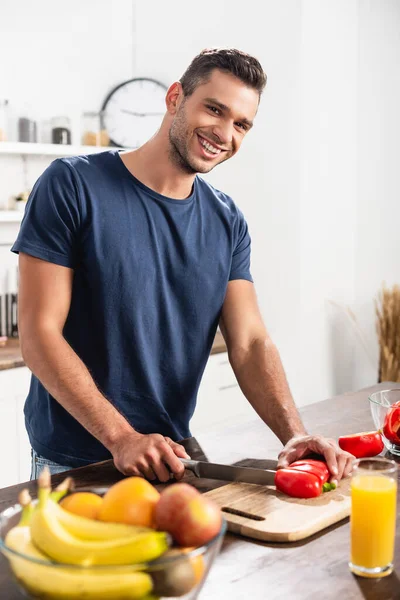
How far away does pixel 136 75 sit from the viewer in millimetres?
4270

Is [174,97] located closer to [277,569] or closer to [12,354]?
[277,569]

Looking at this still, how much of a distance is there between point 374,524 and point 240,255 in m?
1.12

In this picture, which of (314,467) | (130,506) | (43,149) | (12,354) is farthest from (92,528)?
(43,149)

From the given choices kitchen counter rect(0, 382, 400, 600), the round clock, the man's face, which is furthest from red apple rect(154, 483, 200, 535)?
the round clock

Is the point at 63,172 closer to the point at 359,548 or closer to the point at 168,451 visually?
the point at 168,451

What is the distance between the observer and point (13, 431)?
3.18 meters

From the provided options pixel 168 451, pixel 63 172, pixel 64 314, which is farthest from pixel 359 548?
pixel 63 172

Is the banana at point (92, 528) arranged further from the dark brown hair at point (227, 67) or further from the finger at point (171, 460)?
the dark brown hair at point (227, 67)

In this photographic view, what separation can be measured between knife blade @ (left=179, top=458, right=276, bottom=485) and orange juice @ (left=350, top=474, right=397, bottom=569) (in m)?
0.33

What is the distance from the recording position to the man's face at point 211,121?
1.88m

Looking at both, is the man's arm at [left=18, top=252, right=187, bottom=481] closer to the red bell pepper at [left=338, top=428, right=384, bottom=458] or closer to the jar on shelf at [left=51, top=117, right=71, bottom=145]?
the red bell pepper at [left=338, top=428, right=384, bottom=458]

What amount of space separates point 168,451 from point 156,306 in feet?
1.70

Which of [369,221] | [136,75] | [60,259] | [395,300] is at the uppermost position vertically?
[136,75]

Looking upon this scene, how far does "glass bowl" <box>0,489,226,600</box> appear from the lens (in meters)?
0.81
